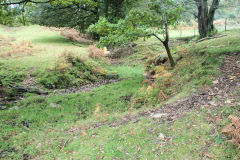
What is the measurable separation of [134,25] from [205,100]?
568 centimetres

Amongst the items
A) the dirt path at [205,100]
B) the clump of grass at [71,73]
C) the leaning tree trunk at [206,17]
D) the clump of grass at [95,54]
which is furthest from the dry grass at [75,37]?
the dirt path at [205,100]

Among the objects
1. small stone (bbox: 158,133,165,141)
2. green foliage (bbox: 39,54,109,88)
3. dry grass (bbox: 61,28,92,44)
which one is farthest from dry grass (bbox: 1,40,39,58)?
small stone (bbox: 158,133,165,141)

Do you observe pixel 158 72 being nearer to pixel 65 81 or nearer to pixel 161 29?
pixel 161 29

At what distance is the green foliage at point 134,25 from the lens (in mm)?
9781

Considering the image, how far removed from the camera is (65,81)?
12.2 m

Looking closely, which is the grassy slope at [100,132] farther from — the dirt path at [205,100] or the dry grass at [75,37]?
the dry grass at [75,37]

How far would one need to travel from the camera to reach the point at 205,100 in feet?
20.0

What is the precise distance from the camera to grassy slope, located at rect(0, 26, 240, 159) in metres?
4.28

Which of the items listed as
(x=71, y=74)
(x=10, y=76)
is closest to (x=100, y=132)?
(x=71, y=74)

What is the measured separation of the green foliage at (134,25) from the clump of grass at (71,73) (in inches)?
130

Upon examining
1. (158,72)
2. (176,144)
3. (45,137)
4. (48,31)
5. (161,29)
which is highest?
(48,31)

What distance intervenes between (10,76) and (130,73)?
7.91 meters

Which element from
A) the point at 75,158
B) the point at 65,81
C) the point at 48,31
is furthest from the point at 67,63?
the point at 48,31

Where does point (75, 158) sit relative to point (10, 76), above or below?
below
